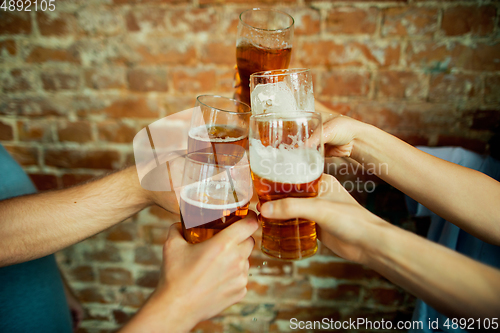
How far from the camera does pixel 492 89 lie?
42.4 inches

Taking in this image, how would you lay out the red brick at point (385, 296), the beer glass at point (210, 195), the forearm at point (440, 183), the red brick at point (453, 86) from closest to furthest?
1. the beer glass at point (210, 195)
2. the forearm at point (440, 183)
3. the red brick at point (453, 86)
4. the red brick at point (385, 296)

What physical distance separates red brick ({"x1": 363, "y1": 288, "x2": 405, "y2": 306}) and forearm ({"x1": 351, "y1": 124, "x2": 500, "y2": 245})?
62 cm

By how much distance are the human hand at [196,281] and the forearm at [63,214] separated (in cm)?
40

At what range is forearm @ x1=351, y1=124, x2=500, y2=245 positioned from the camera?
0.78 metres

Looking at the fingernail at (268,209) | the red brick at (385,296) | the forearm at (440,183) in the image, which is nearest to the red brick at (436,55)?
the forearm at (440,183)

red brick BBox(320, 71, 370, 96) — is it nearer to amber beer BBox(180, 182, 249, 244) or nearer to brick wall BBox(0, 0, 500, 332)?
brick wall BBox(0, 0, 500, 332)

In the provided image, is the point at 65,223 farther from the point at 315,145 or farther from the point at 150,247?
the point at 315,145

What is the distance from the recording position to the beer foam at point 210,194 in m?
0.64

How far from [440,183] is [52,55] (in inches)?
60.2

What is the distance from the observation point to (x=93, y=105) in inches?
47.3

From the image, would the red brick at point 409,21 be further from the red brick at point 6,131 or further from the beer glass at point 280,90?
the red brick at point 6,131

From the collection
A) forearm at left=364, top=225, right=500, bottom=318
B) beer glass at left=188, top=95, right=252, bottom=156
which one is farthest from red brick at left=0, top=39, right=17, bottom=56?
forearm at left=364, top=225, right=500, bottom=318

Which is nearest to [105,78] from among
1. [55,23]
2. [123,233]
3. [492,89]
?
[55,23]

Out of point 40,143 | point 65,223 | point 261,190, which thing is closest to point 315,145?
point 261,190
